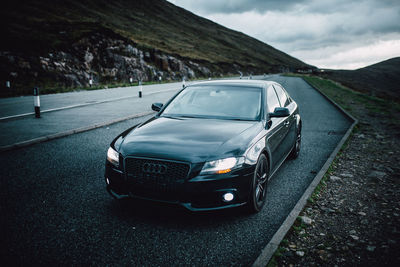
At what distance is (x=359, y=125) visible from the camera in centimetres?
1002

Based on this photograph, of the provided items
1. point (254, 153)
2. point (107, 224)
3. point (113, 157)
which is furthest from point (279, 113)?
point (107, 224)

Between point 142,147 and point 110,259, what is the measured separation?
4.01 feet

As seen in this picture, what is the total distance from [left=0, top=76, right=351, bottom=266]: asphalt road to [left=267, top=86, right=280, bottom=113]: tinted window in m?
1.18

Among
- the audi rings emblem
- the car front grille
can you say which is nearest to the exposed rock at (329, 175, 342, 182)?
the car front grille

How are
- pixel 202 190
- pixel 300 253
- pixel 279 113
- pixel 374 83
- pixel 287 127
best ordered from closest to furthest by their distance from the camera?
pixel 300 253, pixel 202 190, pixel 279 113, pixel 287 127, pixel 374 83

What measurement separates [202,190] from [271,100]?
7.92ft

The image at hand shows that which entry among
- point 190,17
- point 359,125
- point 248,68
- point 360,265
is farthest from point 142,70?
point 190,17

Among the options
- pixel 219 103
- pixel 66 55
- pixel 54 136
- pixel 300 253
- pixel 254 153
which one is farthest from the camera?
pixel 66 55

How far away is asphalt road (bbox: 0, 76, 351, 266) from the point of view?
116 inches

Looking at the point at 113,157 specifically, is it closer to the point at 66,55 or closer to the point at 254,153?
the point at 254,153

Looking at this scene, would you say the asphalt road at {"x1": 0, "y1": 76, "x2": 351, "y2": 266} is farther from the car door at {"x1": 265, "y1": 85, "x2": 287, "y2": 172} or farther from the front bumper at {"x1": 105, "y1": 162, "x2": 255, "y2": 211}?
the car door at {"x1": 265, "y1": 85, "x2": 287, "y2": 172}

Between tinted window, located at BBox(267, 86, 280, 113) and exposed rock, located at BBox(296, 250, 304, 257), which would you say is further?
tinted window, located at BBox(267, 86, 280, 113)

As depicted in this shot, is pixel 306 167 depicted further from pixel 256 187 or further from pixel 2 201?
pixel 2 201

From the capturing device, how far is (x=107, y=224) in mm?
3541
